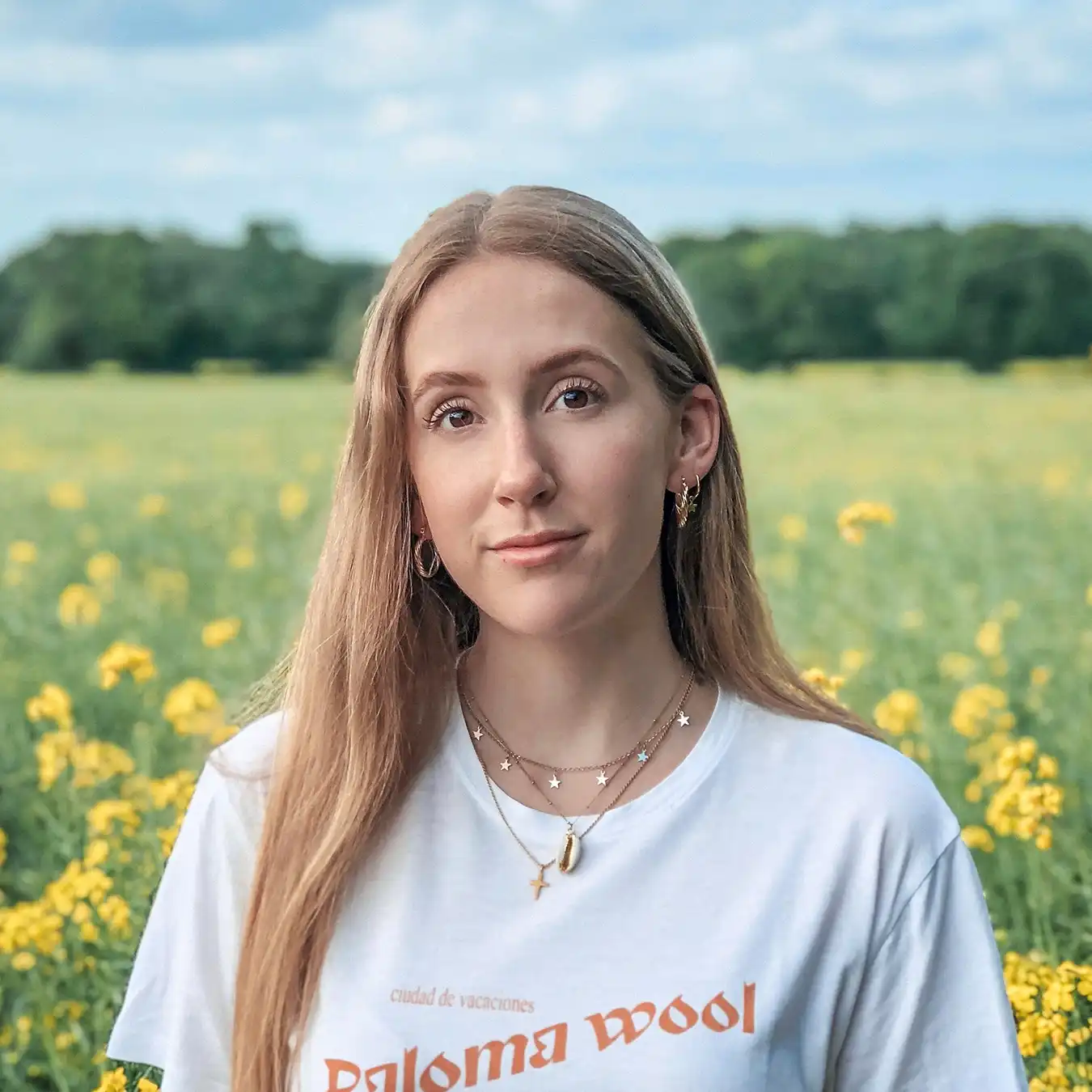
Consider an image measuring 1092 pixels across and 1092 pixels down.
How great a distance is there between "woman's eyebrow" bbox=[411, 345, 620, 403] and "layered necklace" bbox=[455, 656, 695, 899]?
260 millimetres

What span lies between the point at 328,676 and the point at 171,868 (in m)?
0.19

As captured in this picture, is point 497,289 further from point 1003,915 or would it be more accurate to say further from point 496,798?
point 1003,915

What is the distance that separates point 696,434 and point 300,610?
213 centimetres

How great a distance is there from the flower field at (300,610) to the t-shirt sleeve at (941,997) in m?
0.51

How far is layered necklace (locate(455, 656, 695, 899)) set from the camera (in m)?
1.03

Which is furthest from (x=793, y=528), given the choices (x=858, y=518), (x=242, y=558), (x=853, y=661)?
(x=858, y=518)

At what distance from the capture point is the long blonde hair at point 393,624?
3.43ft

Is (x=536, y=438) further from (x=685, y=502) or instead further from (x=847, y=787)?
(x=847, y=787)

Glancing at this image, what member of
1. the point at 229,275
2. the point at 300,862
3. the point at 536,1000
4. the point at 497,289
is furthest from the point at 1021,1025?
the point at 229,275

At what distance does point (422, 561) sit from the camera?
3.91 ft

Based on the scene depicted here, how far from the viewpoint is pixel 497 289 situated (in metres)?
1.03

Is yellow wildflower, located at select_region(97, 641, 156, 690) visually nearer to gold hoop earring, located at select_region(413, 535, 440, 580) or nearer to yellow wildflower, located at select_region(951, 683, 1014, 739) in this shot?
gold hoop earring, located at select_region(413, 535, 440, 580)

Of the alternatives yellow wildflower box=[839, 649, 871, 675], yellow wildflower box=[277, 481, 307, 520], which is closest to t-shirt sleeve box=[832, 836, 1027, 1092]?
yellow wildflower box=[839, 649, 871, 675]

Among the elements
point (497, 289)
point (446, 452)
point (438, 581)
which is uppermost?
point (497, 289)
